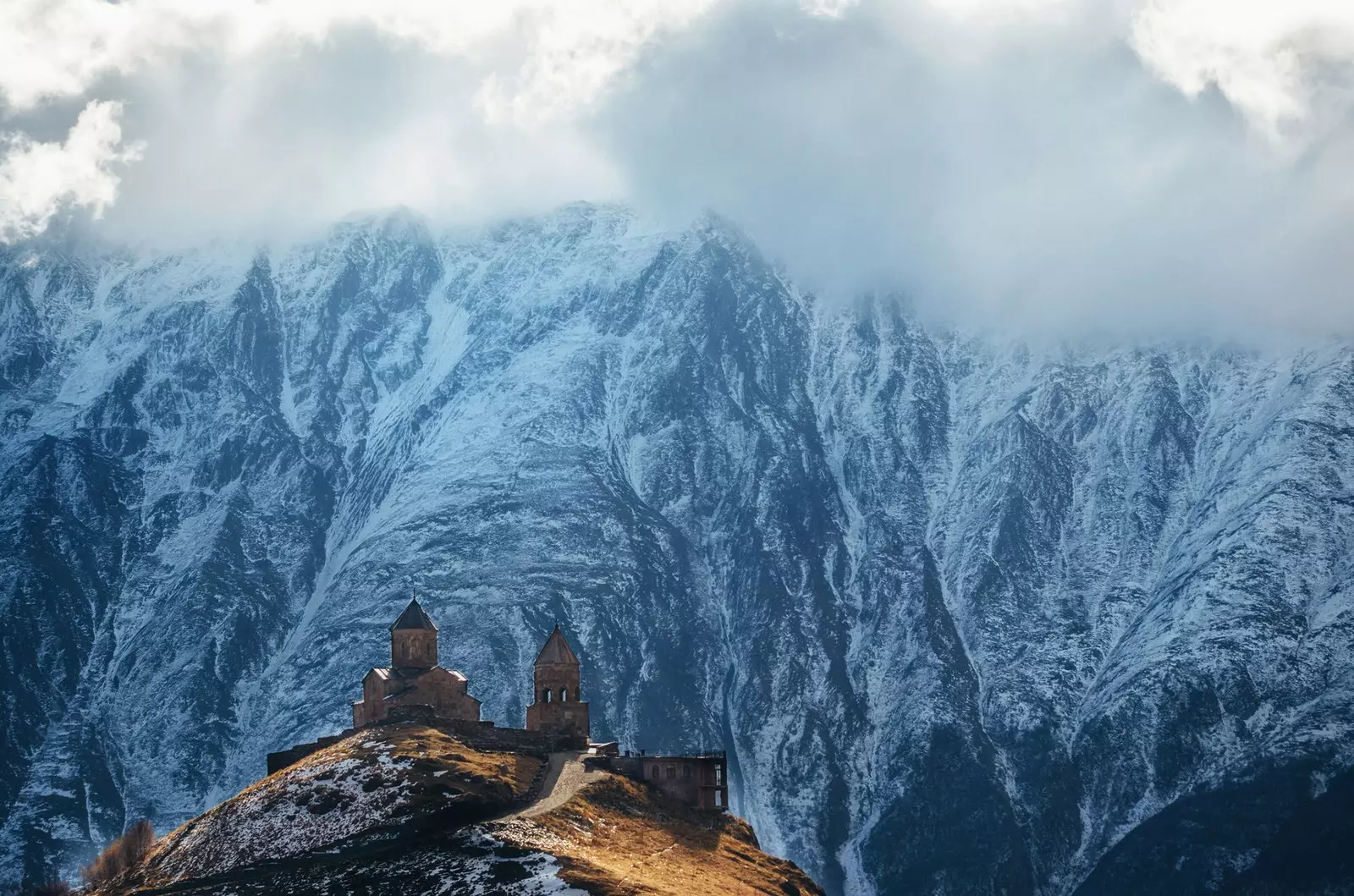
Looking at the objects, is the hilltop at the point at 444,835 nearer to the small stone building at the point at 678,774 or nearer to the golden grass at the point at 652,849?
the golden grass at the point at 652,849

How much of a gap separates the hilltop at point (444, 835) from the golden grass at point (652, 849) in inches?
7.8

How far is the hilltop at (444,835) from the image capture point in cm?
14988

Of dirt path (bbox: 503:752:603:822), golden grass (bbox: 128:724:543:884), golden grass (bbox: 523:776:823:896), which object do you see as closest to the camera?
golden grass (bbox: 523:776:823:896)

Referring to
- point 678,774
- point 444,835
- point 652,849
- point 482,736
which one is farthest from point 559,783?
point 444,835

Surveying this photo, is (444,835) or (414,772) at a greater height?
(414,772)

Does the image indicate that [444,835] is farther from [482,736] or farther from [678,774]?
[678,774]

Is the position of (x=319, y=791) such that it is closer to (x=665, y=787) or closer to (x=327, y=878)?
(x=327, y=878)

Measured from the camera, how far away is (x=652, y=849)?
6634 inches

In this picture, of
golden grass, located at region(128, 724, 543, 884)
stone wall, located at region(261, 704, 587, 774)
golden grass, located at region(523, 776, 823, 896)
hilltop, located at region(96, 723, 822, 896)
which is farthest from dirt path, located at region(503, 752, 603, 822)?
stone wall, located at region(261, 704, 587, 774)

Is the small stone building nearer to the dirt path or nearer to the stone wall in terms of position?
the dirt path

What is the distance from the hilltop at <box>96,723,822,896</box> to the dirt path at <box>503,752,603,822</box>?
0.80 ft

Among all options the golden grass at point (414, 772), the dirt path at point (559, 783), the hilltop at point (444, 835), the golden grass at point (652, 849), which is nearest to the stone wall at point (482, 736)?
the golden grass at point (414, 772)

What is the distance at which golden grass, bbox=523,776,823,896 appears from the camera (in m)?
152

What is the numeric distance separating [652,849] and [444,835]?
18783 millimetres
